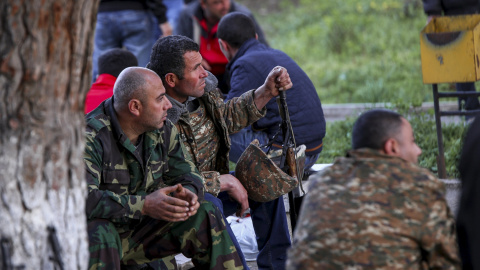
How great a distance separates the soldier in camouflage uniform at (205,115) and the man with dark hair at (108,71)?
0.78 metres

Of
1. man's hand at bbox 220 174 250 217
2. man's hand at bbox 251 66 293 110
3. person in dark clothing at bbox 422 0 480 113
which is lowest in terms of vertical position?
man's hand at bbox 220 174 250 217

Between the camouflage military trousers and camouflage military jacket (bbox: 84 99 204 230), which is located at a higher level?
camouflage military jacket (bbox: 84 99 204 230)

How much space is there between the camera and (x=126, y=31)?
718cm

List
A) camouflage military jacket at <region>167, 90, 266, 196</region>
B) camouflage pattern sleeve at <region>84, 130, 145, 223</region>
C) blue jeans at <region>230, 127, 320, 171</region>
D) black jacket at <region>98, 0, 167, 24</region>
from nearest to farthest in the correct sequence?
1. camouflage pattern sleeve at <region>84, 130, 145, 223</region>
2. camouflage military jacket at <region>167, 90, 266, 196</region>
3. blue jeans at <region>230, 127, 320, 171</region>
4. black jacket at <region>98, 0, 167, 24</region>

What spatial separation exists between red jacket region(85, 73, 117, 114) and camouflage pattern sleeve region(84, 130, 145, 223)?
1.30 m

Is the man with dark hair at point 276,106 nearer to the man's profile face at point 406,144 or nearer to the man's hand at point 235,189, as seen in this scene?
the man's hand at point 235,189

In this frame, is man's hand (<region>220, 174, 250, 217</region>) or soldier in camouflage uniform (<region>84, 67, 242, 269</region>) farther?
man's hand (<region>220, 174, 250, 217</region>)

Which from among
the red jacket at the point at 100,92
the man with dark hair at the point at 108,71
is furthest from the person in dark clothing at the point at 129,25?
the red jacket at the point at 100,92

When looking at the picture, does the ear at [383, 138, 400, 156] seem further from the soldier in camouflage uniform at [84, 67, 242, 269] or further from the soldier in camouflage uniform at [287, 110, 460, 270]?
the soldier in camouflage uniform at [84, 67, 242, 269]

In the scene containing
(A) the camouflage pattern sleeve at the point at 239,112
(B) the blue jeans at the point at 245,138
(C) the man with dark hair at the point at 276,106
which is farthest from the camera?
(B) the blue jeans at the point at 245,138

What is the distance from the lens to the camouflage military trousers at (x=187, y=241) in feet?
11.0

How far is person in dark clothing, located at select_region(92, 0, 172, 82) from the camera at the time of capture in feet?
23.3

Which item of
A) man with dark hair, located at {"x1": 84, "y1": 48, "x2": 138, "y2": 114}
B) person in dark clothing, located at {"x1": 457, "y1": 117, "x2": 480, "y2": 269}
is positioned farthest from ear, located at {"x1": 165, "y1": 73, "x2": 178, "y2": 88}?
person in dark clothing, located at {"x1": 457, "y1": 117, "x2": 480, "y2": 269}

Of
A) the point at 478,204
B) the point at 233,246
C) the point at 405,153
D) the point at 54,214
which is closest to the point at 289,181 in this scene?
the point at 233,246
